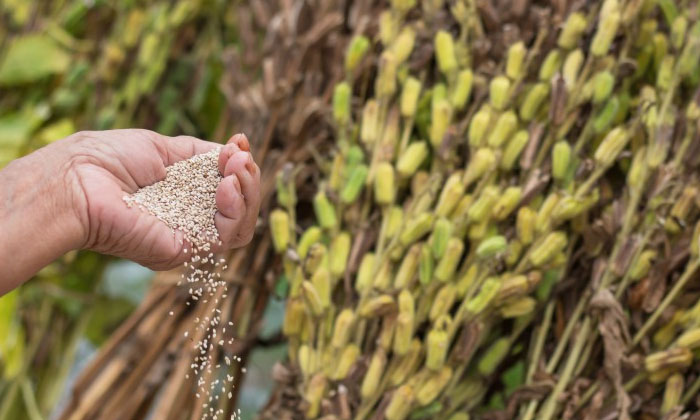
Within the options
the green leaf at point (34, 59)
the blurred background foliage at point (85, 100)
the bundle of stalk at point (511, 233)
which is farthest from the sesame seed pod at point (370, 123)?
the green leaf at point (34, 59)

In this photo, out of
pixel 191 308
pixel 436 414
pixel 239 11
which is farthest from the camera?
pixel 239 11

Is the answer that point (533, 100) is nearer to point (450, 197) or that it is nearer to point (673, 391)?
point (450, 197)

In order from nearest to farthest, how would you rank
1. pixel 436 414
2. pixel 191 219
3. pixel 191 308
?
pixel 191 219, pixel 436 414, pixel 191 308

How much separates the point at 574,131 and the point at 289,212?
24 cm

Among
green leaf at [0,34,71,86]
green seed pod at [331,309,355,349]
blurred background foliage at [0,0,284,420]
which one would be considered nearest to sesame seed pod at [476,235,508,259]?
green seed pod at [331,309,355,349]

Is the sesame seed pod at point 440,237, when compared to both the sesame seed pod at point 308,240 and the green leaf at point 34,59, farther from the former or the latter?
the green leaf at point 34,59

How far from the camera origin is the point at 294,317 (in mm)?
600

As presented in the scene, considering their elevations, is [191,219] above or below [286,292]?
above

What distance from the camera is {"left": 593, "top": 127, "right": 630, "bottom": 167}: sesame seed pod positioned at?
580 mm

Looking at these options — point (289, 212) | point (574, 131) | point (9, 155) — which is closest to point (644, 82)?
point (574, 131)

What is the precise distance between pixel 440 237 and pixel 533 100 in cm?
14

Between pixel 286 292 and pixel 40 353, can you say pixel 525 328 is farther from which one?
pixel 40 353

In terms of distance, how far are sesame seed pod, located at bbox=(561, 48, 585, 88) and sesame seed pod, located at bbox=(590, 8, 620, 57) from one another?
0.04ft

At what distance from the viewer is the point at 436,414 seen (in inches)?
23.1
